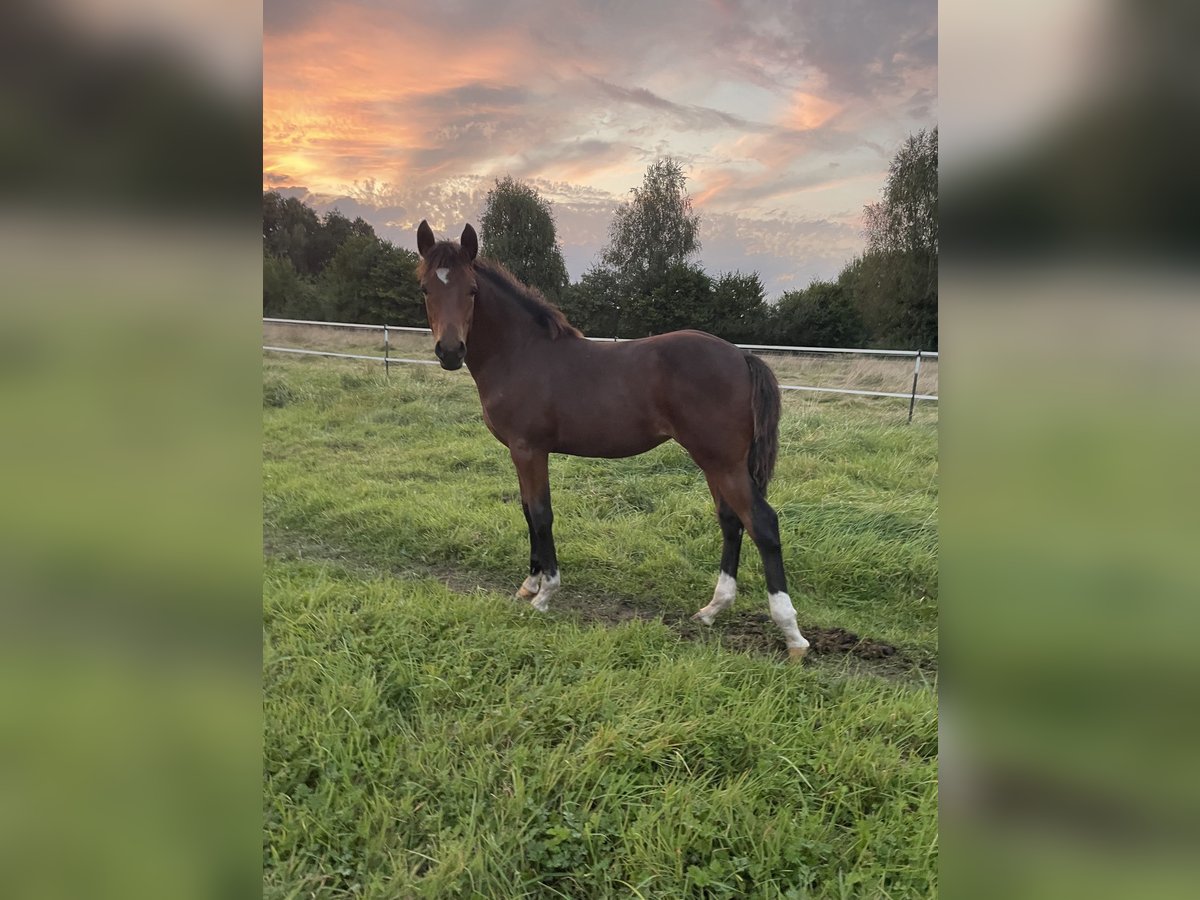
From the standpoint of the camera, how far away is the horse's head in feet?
8.80

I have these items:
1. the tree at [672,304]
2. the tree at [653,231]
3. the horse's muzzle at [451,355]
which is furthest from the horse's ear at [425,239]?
the tree at [672,304]

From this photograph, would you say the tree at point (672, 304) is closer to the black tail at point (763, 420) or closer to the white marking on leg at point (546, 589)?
the black tail at point (763, 420)

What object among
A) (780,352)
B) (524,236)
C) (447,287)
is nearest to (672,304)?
(780,352)

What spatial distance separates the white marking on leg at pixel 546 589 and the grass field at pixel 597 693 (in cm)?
7

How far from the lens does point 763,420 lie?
2.82 meters

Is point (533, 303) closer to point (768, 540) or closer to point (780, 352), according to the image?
point (780, 352)

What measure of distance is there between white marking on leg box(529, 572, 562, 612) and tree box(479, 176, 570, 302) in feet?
5.80

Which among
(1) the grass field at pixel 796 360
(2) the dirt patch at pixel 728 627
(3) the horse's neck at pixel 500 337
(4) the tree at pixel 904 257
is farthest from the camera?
(1) the grass field at pixel 796 360

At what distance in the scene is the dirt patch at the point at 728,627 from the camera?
103 inches

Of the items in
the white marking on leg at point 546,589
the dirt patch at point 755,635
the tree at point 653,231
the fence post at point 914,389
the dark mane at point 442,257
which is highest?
the tree at point 653,231

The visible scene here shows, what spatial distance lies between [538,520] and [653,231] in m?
1.77
